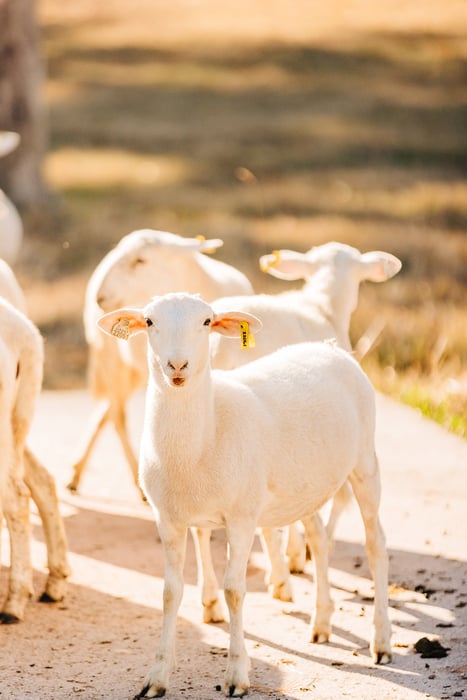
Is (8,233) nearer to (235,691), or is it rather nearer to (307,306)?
(307,306)

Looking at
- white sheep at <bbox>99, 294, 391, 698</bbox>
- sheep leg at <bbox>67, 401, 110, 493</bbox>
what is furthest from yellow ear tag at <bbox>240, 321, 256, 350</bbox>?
sheep leg at <bbox>67, 401, 110, 493</bbox>

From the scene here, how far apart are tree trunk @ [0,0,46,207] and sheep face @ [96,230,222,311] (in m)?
12.2

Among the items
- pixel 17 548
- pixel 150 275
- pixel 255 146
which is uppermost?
pixel 150 275

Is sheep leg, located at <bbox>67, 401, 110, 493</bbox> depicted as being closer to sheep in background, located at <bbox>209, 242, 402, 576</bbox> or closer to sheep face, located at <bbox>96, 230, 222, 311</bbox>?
sheep face, located at <bbox>96, 230, 222, 311</bbox>

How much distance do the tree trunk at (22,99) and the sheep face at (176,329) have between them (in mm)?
14400

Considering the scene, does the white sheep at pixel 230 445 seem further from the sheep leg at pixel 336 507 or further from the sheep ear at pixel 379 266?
the sheep ear at pixel 379 266

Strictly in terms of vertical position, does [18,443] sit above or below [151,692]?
above

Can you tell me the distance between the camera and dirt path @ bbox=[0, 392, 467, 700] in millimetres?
5051

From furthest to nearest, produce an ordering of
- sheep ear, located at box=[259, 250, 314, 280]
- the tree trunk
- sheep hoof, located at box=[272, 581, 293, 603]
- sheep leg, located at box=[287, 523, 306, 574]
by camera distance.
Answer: the tree trunk → sheep ear, located at box=[259, 250, 314, 280] → sheep leg, located at box=[287, 523, 306, 574] → sheep hoof, located at box=[272, 581, 293, 603]

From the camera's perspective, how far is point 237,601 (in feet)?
16.1

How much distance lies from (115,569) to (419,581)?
148cm

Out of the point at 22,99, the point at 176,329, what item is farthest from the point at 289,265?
the point at 22,99

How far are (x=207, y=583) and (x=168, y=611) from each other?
0.84 m

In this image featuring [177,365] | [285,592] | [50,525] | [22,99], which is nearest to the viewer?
[177,365]
